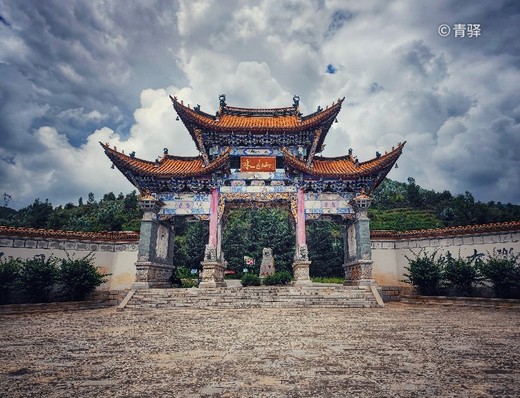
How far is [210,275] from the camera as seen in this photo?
13.2m

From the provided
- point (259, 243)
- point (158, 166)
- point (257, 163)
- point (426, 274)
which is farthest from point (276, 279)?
point (259, 243)

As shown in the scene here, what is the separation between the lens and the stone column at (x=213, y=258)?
13.1 m

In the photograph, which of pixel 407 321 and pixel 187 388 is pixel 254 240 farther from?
pixel 187 388

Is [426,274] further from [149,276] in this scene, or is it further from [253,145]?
[149,276]

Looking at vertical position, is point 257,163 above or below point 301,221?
above

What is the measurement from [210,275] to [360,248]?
22.7ft

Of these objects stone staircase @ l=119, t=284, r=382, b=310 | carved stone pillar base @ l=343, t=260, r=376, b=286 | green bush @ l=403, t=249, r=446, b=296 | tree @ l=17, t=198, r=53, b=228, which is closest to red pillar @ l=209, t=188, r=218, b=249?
stone staircase @ l=119, t=284, r=382, b=310

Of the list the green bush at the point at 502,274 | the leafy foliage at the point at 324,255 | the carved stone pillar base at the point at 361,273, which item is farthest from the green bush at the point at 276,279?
the green bush at the point at 502,274

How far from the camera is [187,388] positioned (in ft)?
9.95

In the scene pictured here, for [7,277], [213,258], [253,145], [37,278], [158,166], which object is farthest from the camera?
[253,145]

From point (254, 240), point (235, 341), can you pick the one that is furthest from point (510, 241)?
point (254, 240)

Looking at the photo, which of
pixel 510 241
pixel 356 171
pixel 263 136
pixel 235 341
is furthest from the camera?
pixel 263 136

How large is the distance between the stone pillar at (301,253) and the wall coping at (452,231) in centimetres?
379

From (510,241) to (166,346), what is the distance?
1373 cm
